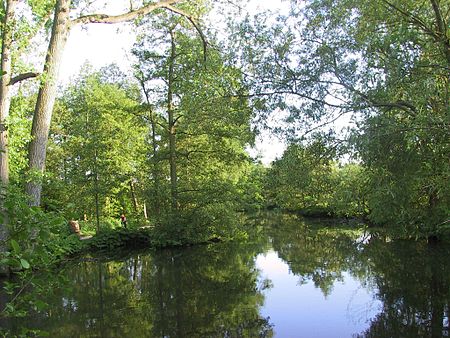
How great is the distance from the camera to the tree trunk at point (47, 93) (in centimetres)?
725

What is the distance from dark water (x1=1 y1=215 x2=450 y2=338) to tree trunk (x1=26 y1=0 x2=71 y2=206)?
7.03 feet

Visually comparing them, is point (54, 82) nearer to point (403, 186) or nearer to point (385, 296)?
point (403, 186)

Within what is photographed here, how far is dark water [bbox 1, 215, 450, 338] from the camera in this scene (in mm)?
7883

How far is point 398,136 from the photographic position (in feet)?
23.4

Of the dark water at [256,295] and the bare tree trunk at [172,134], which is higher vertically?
the bare tree trunk at [172,134]

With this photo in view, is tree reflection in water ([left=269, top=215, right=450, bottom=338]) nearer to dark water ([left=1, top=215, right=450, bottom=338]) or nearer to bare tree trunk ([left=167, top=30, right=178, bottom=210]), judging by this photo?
dark water ([left=1, top=215, right=450, bottom=338])

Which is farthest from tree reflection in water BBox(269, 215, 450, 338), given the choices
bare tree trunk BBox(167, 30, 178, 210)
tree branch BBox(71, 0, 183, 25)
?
tree branch BBox(71, 0, 183, 25)

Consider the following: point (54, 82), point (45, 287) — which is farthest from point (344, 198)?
point (45, 287)

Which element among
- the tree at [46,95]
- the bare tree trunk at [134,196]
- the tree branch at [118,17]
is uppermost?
the bare tree trunk at [134,196]

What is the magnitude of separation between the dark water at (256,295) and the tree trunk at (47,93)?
2.14m

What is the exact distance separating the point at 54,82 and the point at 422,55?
20.8 feet

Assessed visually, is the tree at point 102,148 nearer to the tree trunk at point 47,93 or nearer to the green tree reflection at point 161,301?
the green tree reflection at point 161,301

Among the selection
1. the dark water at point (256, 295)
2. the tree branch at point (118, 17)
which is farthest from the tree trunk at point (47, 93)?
the dark water at point (256, 295)

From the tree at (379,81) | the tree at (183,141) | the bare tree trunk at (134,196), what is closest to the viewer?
the tree at (379,81)
